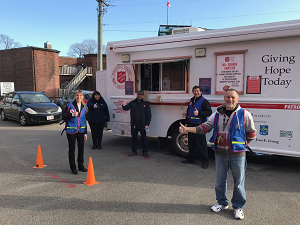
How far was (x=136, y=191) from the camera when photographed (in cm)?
416

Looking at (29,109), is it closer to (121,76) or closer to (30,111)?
(30,111)

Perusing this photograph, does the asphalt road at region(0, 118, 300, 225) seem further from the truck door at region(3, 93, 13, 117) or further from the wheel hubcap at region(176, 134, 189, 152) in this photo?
the truck door at region(3, 93, 13, 117)

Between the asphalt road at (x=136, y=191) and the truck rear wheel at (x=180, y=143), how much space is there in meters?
0.19

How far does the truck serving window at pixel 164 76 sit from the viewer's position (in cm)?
605

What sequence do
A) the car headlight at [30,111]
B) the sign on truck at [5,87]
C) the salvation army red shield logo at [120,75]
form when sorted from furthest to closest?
1. the sign on truck at [5,87]
2. the car headlight at [30,111]
3. the salvation army red shield logo at [120,75]

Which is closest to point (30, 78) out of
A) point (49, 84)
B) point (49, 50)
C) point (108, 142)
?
point (49, 84)

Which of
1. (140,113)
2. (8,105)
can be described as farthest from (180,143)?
(8,105)

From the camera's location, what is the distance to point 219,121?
3262 millimetres

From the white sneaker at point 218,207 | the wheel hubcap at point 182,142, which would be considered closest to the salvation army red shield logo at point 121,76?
the wheel hubcap at point 182,142

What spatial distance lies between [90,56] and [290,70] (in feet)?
91.9

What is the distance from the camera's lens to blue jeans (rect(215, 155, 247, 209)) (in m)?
3.21

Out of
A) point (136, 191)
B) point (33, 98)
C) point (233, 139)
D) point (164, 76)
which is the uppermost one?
point (164, 76)

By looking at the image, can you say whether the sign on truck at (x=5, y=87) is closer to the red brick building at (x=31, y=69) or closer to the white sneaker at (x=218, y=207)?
the red brick building at (x=31, y=69)

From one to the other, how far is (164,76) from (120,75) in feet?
4.53
